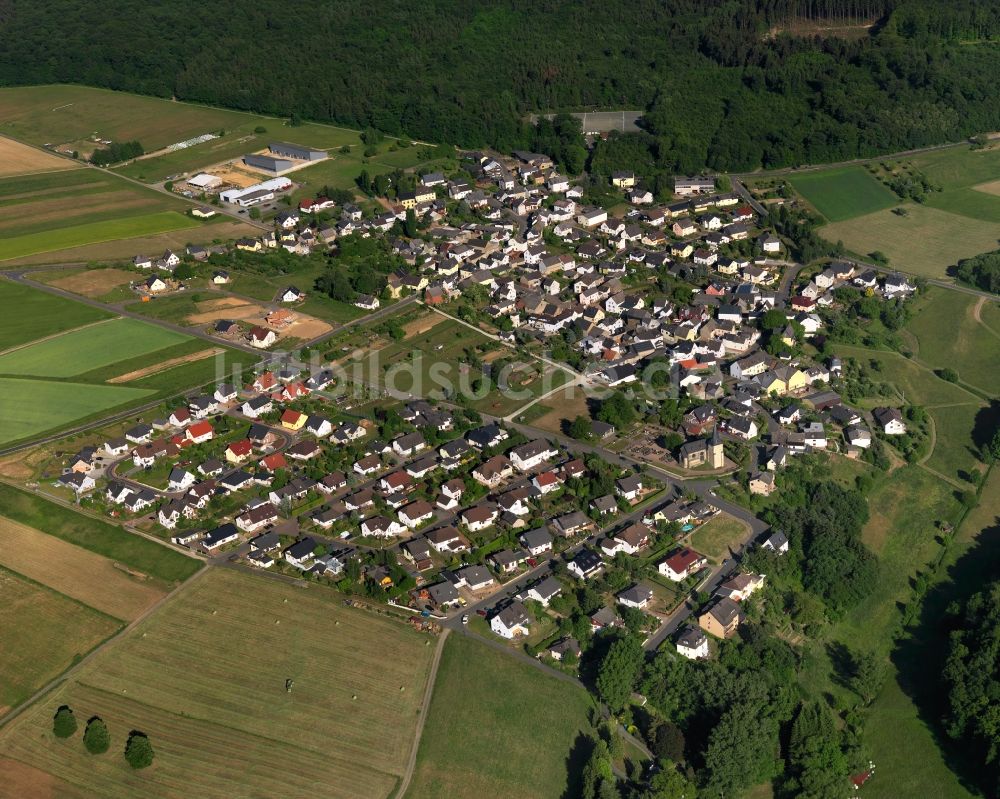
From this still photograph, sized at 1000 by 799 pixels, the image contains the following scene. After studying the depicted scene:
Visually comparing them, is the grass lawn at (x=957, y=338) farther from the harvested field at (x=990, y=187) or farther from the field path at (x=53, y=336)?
the field path at (x=53, y=336)

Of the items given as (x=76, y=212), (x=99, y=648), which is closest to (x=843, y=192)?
(x=76, y=212)

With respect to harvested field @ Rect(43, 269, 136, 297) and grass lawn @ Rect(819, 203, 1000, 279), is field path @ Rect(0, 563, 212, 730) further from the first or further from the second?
grass lawn @ Rect(819, 203, 1000, 279)

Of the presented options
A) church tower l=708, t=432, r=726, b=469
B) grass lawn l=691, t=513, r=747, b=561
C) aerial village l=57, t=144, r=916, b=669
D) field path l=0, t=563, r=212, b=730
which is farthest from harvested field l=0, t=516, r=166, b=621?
church tower l=708, t=432, r=726, b=469

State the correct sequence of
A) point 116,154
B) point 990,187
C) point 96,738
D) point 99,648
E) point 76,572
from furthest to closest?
point 116,154 → point 990,187 → point 76,572 → point 99,648 → point 96,738

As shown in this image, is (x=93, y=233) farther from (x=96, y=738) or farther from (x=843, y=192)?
(x=843, y=192)

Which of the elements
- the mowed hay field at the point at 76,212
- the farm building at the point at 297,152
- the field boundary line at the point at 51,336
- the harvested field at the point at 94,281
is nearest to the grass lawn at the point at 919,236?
the farm building at the point at 297,152

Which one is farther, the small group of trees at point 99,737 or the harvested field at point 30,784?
the small group of trees at point 99,737

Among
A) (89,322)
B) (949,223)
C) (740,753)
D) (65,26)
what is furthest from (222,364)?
(65,26)
